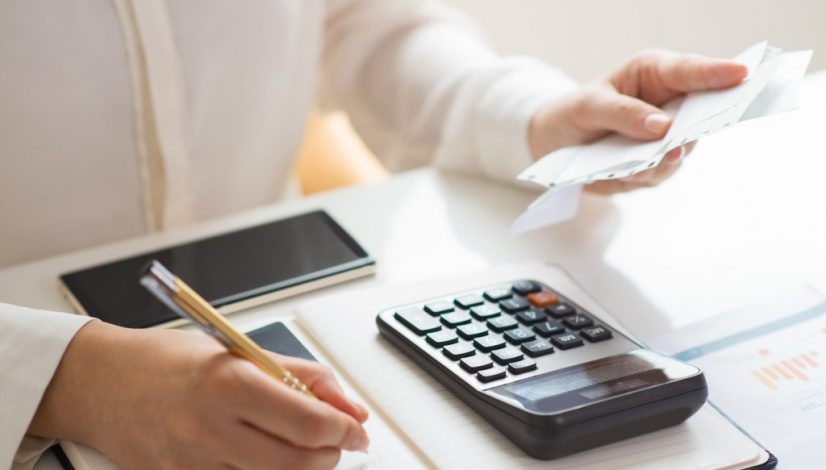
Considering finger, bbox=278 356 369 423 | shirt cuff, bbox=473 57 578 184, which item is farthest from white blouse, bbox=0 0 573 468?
finger, bbox=278 356 369 423

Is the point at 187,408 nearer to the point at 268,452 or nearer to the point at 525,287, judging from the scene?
the point at 268,452

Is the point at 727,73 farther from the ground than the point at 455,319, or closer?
farther from the ground

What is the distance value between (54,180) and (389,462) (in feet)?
1.48

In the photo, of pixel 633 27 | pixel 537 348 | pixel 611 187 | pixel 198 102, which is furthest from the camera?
pixel 633 27

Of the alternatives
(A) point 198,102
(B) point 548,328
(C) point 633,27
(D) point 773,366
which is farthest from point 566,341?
(C) point 633,27

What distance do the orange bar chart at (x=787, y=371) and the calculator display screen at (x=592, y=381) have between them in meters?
0.07

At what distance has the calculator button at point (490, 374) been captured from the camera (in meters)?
0.49

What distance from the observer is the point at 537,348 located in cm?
51

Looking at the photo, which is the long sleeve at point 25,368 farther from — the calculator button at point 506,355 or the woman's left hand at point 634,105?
the woman's left hand at point 634,105

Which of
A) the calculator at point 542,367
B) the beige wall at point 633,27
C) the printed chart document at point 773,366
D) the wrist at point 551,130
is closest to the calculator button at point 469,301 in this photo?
the calculator at point 542,367

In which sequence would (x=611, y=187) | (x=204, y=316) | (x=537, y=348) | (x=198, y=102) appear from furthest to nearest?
1. (x=198, y=102)
2. (x=611, y=187)
3. (x=537, y=348)
4. (x=204, y=316)

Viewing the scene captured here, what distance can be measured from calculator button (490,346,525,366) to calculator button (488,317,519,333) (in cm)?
2

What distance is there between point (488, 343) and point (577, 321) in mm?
56

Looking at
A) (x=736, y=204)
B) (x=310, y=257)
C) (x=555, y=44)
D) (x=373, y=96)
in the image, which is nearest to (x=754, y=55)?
(x=736, y=204)
